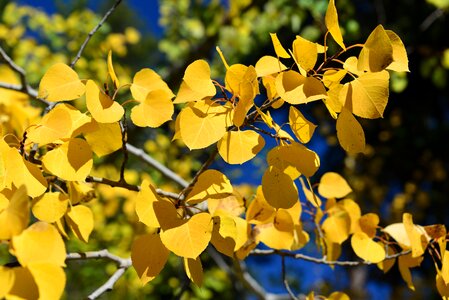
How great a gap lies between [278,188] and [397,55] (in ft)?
0.52

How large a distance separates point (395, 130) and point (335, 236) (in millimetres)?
4049

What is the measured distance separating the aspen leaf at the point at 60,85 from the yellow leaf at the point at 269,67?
0.59 ft

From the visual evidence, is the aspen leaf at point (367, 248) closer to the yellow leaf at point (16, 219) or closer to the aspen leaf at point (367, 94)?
the aspen leaf at point (367, 94)

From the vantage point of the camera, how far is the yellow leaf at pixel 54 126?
48 cm

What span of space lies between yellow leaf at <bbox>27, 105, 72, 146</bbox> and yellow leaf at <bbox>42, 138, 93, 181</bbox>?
12mm

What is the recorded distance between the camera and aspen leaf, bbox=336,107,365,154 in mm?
461

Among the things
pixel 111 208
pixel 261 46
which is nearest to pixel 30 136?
pixel 261 46

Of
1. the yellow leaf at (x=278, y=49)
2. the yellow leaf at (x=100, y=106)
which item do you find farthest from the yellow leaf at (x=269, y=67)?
the yellow leaf at (x=100, y=106)

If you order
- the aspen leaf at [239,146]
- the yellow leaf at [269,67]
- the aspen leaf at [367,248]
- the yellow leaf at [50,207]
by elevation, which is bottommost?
the aspen leaf at [367,248]

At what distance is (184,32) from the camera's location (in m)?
2.81

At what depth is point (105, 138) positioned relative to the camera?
51 cm

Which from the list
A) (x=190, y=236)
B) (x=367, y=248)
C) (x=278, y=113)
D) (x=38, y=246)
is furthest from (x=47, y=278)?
(x=278, y=113)

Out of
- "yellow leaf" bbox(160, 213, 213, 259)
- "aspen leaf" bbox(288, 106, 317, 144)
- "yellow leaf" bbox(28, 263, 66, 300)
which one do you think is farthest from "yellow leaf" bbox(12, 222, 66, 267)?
"aspen leaf" bbox(288, 106, 317, 144)

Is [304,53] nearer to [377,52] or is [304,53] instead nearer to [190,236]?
[377,52]
